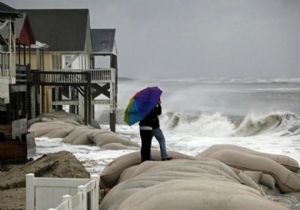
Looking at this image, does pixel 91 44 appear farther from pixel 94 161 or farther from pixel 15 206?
pixel 15 206

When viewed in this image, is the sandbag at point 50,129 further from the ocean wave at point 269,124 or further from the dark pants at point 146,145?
the ocean wave at point 269,124

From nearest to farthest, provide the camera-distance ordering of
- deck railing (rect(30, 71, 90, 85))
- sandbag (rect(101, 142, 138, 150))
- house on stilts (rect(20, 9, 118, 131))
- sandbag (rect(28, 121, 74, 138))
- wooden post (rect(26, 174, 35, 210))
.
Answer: wooden post (rect(26, 174, 35, 210)) → sandbag (rect(101, 142, 138, 150)) → sandbag (rect(28, 121, 74, 138)) → deck railing (rect(30, 71, 90, 85)) → house on stilts (rect(20, 9, 118, 131))

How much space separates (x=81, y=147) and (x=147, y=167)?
9.88 m

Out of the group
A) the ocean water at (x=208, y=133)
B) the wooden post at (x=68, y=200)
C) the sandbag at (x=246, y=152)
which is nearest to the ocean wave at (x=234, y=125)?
the ocean water at (x=208, y=133)

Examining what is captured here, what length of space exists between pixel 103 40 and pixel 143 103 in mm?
35940

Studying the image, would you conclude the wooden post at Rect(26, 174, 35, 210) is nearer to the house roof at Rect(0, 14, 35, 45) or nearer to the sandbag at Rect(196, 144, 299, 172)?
the sandbag at Rect(196, 144, 299, 172)

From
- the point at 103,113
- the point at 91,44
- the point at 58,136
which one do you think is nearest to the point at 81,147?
the point at 58,136

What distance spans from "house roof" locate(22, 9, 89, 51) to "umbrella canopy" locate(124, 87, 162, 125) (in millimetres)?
29624

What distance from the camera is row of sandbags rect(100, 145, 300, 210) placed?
Result: 5527 millimetres

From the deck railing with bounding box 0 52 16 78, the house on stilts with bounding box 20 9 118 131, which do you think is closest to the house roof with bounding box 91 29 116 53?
the house on stilts with bounding box 20 9 118 131

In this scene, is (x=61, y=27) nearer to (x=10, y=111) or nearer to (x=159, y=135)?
(x=10, y=111)

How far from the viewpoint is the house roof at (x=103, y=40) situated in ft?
147

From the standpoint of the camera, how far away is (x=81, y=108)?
1511 inches

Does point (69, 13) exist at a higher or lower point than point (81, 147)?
higher
